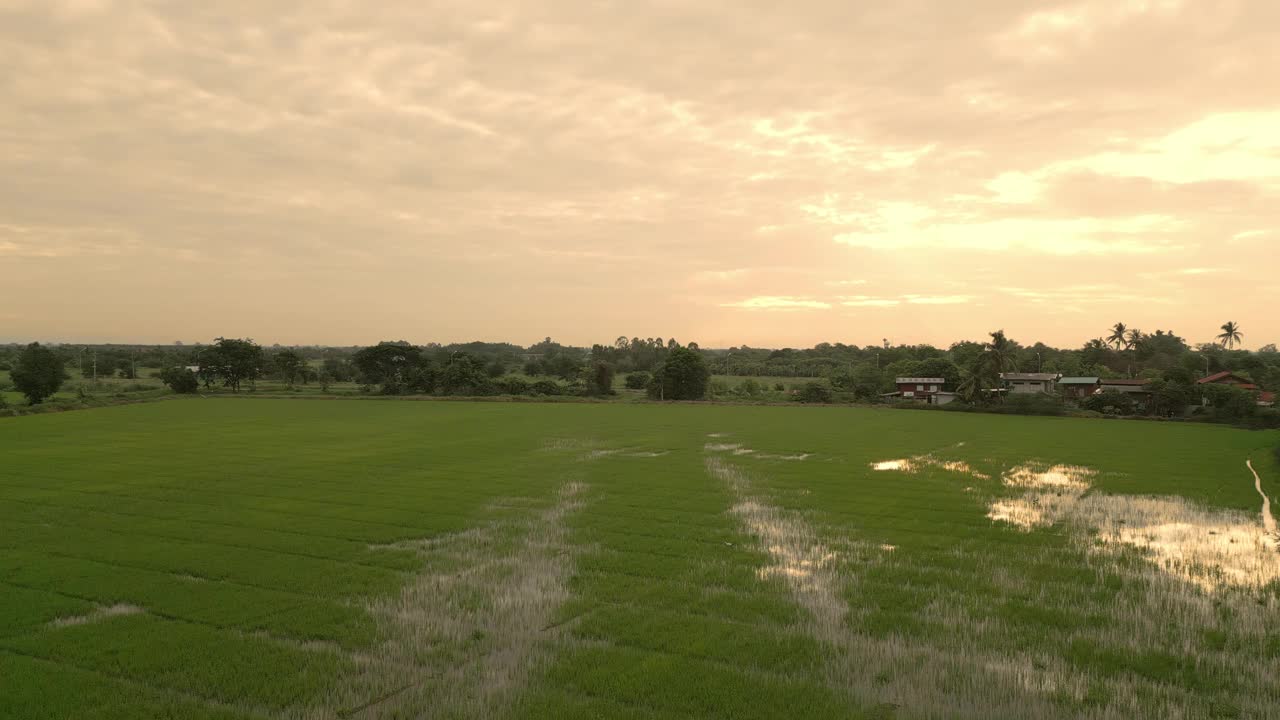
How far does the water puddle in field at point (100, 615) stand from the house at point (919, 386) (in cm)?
9330

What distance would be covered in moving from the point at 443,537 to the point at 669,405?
207 ft

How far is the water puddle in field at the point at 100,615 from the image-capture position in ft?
35.6

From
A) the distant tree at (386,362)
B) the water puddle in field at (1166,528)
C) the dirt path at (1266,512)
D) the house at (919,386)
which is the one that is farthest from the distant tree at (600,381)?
the dirt path at (1266,512)

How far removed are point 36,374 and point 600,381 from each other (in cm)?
5978

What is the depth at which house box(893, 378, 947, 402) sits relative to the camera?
95.6 metres

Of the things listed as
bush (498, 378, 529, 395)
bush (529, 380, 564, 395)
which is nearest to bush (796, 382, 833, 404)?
bush (529, 380, 564, 395)

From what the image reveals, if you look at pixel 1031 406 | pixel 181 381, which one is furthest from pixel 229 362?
pixel 1031 406

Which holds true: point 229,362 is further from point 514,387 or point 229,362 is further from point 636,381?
point 636,381

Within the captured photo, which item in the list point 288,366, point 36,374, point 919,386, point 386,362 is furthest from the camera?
point 288,366

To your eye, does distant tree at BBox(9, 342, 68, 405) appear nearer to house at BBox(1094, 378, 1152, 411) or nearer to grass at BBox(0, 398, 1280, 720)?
grass at BBox(0, 398, 1280, 720)

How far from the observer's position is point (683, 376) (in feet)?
291

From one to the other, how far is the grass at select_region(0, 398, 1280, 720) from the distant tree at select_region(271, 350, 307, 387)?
296 feet

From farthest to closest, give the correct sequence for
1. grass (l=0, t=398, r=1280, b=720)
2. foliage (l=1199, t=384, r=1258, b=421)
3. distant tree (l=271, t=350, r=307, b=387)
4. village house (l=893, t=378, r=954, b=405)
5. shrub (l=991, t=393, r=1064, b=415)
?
1. distant tree (l=271, t=350, r=307, b=387)
2. village house (l=893, t=378, r=954, b=405)
3. shrub (l=991, t=393, r=1064, b=415)
4. foliage (l=1199, t=384, r=1258, b=421)
5. grass (l=0, t=398, r=1280, b=720)

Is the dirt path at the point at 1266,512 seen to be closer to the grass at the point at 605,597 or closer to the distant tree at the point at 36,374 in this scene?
the grass at the point at 605,597
